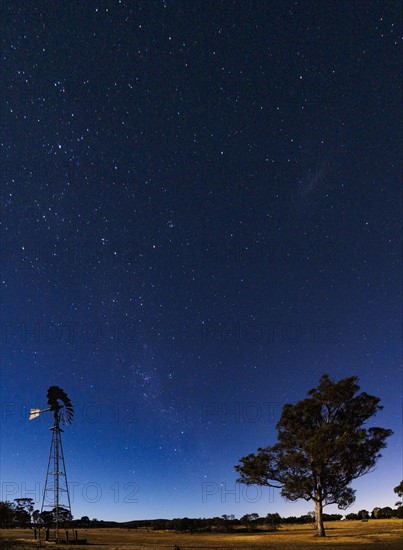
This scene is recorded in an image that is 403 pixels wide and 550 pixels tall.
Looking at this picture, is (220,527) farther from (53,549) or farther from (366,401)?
(53,549)

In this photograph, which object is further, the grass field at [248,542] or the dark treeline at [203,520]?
the dark treeline at [203,520]

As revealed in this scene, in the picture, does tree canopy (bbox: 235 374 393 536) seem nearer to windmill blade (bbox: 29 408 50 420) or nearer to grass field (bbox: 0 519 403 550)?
grass field (bbox: 0 519 403 550)

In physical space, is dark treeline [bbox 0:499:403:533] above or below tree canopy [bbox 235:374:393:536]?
below

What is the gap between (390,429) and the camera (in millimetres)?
42094

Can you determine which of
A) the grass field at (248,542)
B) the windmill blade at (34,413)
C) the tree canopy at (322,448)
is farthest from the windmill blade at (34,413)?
the tree canopy at (322,448)

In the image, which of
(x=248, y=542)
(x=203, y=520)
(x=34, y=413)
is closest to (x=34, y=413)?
(x=34, y=413)

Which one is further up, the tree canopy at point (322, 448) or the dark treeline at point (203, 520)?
the tree canopy at point (322, 448)

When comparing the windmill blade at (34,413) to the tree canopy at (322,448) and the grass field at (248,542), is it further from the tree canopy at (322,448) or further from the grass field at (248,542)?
the tree canopy at (322,448)

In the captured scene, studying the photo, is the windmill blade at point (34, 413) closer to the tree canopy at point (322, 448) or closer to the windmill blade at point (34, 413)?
the windmill blade at point (34, 413)

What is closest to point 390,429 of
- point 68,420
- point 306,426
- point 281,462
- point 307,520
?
point 306,426

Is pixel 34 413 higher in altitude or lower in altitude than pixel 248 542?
higher

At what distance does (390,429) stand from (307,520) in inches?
2338

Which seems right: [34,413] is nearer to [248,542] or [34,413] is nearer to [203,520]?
[248,542]

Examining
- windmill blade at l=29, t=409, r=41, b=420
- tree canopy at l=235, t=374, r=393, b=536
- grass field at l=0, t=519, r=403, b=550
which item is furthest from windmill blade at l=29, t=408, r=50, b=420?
tree canopy at l=235, t=374, r=393, b=536
